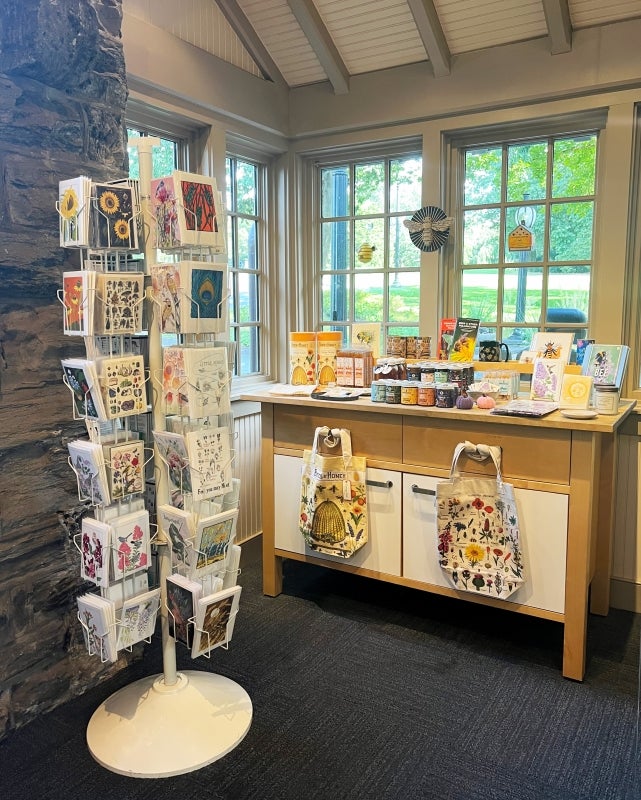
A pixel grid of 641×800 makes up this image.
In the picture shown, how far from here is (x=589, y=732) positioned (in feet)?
6.79

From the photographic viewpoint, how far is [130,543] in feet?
6.47

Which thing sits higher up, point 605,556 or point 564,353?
point 564,353

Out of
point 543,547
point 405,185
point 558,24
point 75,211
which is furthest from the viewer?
point 405,185

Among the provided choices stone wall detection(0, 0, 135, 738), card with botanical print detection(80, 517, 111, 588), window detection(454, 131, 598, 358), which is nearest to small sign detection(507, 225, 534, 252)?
window detection(454, 131, 598, 358)

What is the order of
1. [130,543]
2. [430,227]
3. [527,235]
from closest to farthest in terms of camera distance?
[130,543] → [527,235] → [430,227]

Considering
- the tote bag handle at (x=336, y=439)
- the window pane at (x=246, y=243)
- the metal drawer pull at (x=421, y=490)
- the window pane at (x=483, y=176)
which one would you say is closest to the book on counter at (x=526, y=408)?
the metal drawer pull at (x=421, y=490)

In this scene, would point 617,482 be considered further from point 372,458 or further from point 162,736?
point 162,736

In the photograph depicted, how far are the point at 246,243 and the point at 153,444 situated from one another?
77.3 inches

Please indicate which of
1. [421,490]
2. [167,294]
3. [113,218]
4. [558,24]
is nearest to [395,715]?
[421,490]

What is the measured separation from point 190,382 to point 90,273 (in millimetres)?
392

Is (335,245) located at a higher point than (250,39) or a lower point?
lower

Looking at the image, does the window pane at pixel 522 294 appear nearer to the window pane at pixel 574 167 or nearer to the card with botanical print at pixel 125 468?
the window pane at pixel 574 167

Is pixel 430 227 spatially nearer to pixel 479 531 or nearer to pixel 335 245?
pixel 335 245

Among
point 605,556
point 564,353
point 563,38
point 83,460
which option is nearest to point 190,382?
point 83,460
